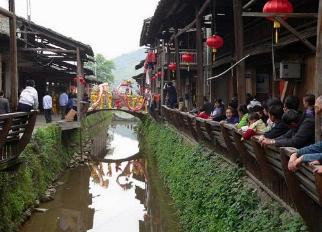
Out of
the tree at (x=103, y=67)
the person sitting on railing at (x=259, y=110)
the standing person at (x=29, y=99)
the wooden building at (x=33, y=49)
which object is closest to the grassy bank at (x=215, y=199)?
the person sitting on railing at (x=259, y=110)

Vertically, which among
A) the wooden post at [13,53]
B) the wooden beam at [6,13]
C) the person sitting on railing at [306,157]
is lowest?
the person sitting on railing at [306,157]

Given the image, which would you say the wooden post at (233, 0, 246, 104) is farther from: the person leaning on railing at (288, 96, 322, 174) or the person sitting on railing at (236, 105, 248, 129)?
the person leaning on railing at (288, 96, 322, 174)

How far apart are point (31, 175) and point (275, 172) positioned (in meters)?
9.07

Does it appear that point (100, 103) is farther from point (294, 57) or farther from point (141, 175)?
point (294, 57)

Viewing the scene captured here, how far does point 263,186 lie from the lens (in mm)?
7172

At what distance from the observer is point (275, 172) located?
253 inches

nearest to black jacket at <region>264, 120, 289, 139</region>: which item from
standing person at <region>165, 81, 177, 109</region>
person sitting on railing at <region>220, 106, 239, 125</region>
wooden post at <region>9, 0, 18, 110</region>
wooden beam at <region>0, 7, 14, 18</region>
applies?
person sitting on railing at <region>220, 106, 239, 125</region>

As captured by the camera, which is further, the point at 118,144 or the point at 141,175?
the point at 118,144

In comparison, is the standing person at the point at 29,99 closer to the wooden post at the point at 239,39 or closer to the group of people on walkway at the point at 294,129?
the wooden post at the point at 239,39

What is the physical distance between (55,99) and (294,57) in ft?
73.8

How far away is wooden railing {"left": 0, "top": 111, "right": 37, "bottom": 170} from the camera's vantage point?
28.6ft

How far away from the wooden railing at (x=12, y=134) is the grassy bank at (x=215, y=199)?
3.97 m

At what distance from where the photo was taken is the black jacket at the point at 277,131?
6.66 metres

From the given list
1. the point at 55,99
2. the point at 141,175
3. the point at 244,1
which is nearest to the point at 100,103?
the point at 55,99
